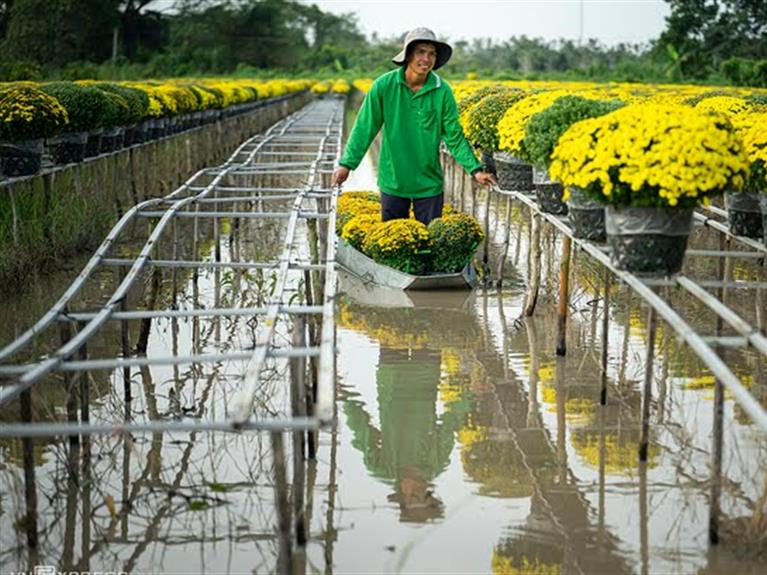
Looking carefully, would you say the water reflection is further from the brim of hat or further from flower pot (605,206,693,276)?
the brim of hat

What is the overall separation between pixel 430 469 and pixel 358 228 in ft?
15.9

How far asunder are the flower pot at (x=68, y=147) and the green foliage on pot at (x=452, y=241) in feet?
12.4

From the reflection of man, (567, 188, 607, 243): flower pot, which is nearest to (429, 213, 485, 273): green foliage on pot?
the reflection of man

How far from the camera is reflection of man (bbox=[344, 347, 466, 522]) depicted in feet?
18.1

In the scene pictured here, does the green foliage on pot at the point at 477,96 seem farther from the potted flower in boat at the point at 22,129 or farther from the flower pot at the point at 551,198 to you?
the flower pot at the point at 551,198

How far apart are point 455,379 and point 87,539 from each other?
3.05 meters

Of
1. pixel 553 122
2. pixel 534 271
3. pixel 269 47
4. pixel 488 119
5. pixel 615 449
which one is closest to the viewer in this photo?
pixel 615 449

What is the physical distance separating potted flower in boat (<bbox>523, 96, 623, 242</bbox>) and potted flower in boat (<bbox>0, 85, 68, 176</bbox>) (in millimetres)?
4514

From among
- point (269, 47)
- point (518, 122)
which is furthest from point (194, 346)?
point (269, 47)

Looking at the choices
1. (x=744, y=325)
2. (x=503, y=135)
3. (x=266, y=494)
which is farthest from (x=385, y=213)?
(x=744, y=325)

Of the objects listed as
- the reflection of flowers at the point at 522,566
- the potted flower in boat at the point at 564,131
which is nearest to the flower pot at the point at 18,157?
the potted flower in boat at the point at 564,131

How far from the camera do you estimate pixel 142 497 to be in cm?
542

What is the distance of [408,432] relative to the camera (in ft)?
21.3

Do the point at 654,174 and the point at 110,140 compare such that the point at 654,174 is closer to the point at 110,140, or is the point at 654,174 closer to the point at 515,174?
the point at 515,174
